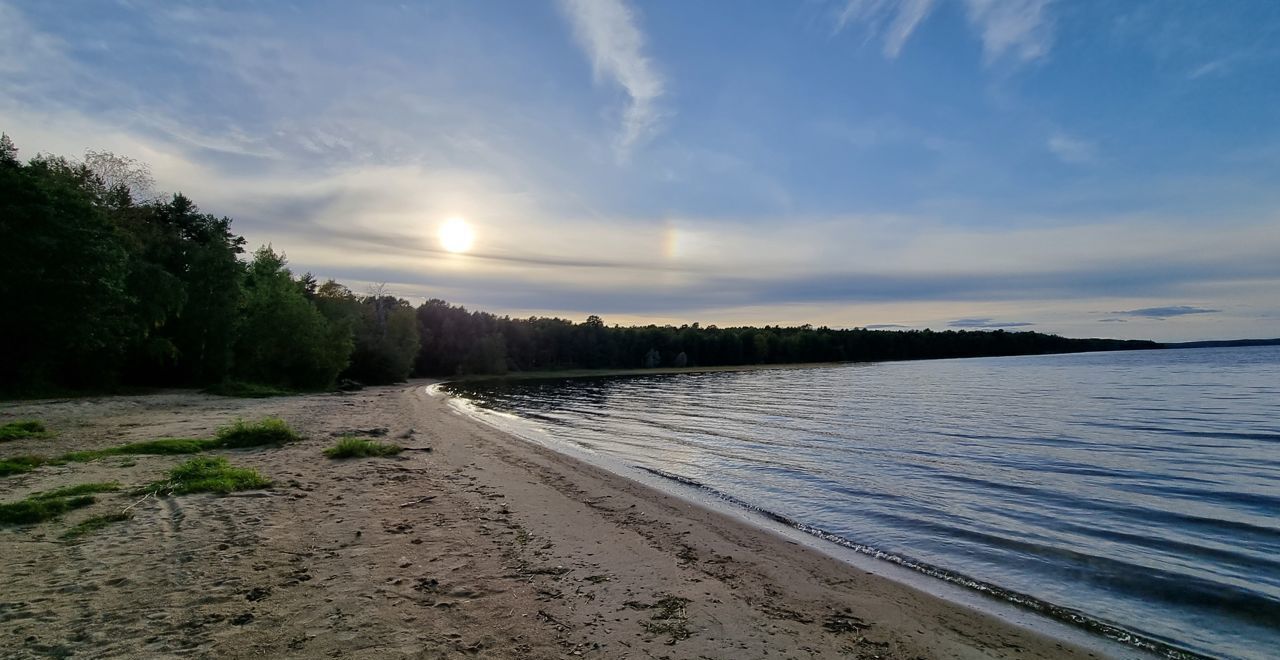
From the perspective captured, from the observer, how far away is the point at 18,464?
11.0 meters

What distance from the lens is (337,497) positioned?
10289 millimetres

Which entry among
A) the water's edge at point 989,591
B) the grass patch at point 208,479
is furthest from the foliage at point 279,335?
the water's edge at point 989,591

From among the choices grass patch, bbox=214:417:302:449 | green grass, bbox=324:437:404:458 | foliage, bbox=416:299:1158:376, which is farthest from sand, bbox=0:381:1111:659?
foliage, bbox=416:299:1158:376

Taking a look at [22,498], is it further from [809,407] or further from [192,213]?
[192,213]

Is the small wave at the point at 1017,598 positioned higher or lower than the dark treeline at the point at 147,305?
lower

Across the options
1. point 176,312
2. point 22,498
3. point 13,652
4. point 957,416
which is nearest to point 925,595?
point 13,652

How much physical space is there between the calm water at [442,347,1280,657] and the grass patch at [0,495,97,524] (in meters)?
11.1

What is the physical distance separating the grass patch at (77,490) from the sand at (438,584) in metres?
0.40

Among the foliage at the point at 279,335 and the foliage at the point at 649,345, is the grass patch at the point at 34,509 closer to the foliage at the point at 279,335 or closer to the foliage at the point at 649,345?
the foliage at the point at 279,335

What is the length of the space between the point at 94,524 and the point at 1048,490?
1681 centimetres

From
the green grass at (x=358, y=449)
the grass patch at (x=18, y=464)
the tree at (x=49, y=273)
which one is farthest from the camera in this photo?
the tree at (x=49, y=273)

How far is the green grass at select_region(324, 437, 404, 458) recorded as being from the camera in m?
14.4

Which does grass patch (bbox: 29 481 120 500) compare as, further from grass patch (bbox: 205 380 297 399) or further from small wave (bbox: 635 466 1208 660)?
grass patch (bbox: 205 380 297 399)

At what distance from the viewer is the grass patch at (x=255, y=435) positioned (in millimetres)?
15474
